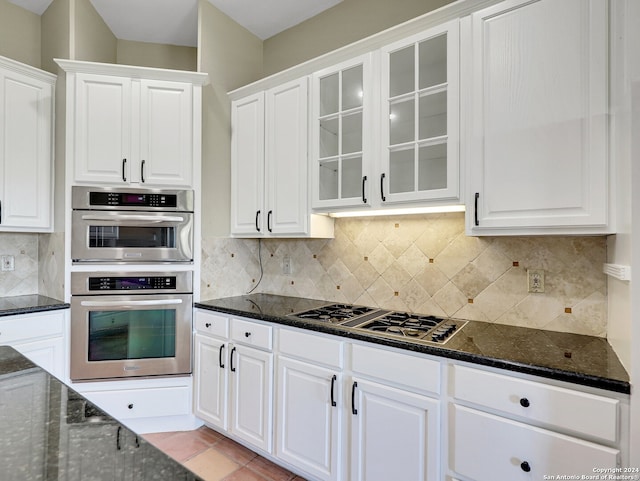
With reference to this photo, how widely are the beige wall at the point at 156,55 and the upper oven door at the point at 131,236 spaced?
4.96 ft

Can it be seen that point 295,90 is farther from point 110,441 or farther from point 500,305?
point 110,441

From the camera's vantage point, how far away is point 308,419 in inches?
74.3

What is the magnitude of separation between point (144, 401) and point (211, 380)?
0.50 m

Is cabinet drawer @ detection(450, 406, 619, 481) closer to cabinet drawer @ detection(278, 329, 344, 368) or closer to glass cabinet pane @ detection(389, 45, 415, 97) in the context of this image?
cabinet drawer @ detection(278, 329, 344, 368)

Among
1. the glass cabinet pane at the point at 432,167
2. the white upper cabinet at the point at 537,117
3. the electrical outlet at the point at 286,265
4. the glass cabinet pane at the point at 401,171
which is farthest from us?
the electrical outlet at the point at 286,265

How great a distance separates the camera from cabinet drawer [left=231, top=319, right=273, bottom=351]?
2080mm

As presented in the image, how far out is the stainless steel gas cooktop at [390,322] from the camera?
65.8 inches

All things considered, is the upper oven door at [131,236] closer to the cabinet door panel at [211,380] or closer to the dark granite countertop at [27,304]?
the dark granite countertop at [27,304]

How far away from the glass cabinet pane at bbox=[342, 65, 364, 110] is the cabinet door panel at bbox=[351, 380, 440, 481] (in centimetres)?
155

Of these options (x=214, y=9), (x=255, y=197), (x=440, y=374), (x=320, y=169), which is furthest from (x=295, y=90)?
(x=440, y=374)

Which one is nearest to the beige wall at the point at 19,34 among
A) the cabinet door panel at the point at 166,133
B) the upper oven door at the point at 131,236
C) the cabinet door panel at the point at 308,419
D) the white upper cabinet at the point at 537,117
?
the cabinet door panel at the point at 166,133

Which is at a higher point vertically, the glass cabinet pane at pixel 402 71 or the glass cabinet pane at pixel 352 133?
the glass cabinet pane at pixel 402 71

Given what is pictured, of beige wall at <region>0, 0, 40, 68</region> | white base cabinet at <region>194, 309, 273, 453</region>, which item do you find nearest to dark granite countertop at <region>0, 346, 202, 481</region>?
white base cabinet at <region>194, 309, 273, 453</region>

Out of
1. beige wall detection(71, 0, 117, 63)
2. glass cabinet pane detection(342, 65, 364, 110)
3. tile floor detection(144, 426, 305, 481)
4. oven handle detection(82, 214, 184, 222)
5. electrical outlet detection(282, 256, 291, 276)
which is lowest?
tile floor detection(144, 426, 305, 481)
